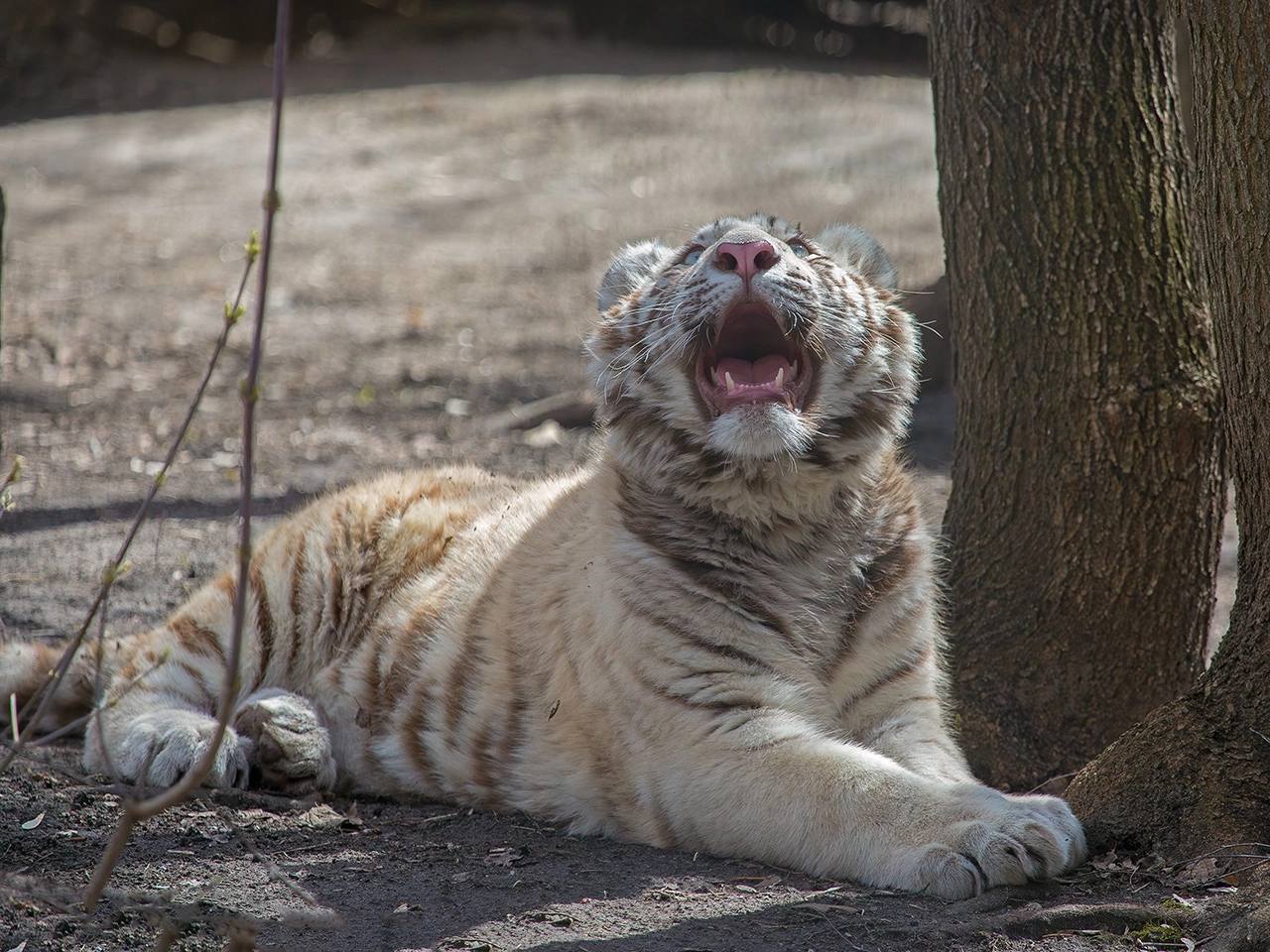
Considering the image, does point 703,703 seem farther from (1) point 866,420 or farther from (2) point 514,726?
(1) point 866,420

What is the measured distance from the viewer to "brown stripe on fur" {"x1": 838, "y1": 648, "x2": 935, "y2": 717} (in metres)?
3.93

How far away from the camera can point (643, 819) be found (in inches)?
145

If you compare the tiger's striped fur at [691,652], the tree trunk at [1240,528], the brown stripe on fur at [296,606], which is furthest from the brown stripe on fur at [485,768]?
the tree trunk at [1240,528]


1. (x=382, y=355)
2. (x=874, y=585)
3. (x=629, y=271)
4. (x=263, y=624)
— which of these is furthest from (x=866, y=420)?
(x=382, y=355)

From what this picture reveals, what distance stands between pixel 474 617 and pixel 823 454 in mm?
1192

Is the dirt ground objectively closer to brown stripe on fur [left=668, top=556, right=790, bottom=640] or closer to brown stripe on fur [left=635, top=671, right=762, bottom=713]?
brown stripe on fur [left=635, top=671, right=762, bottom=713]

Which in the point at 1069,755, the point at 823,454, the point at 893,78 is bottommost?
the point at 1069,755

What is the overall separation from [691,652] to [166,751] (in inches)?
61.4

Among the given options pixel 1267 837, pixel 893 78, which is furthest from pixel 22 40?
pixel 1267 837

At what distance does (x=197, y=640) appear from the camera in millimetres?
4648

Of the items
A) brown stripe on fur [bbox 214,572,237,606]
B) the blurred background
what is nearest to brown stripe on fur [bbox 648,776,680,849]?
brown stripe on fur [bbox 214,572,237,606]

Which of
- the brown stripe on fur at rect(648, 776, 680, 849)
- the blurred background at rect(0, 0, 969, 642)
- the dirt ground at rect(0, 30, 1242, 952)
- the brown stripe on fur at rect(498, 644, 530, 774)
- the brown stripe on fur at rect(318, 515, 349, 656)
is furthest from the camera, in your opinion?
the blurred background at rect(0, 0, 969, 642)

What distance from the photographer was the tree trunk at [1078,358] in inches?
162

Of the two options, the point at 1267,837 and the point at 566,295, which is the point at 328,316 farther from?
the point at 1267,837
